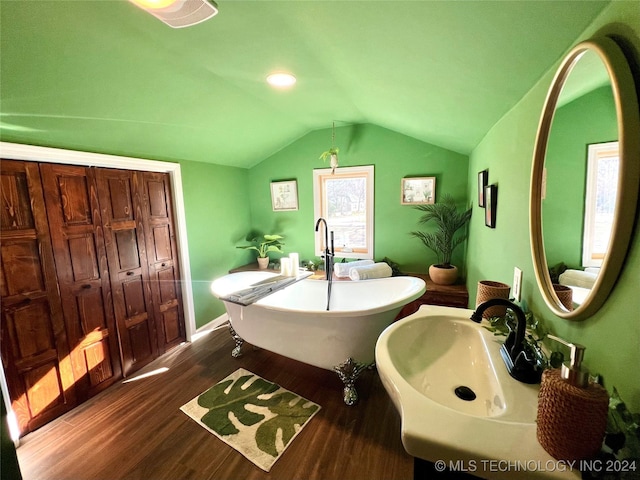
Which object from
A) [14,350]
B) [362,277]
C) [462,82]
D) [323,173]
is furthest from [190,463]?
[323,173]

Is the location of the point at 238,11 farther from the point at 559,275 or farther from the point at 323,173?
the point at 323,173

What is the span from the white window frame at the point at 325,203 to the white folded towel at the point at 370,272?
16.0 inches

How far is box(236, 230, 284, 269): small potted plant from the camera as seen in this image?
11.6 feet

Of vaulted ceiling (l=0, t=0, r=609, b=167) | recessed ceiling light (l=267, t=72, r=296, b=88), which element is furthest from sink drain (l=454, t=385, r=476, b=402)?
recessed ceiling light (l=267, t=72, r=296, b=88)

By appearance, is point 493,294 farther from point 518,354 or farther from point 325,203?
point 325,203

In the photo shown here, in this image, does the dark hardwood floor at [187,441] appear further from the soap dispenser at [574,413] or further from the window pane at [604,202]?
the window pane at [604,202]

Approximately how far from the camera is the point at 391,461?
153 cm

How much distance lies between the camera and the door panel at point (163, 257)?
2531mm

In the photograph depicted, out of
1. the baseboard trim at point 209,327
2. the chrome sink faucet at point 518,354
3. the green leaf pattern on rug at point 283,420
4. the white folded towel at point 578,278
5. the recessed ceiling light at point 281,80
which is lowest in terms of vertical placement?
the green leaf pattern on rug at point 283,420

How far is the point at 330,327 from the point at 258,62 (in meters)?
1.80

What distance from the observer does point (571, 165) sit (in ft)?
2.48

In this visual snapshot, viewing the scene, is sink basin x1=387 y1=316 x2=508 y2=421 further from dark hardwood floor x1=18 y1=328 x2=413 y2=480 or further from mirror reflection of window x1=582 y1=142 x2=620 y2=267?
dark hardwood floor x1=18 y1=328 x2=413 y2=480

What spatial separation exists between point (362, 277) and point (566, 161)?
7.07 ft

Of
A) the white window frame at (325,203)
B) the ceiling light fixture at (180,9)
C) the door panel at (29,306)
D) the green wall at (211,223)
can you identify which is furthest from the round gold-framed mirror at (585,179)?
the green wall at (211,223)
